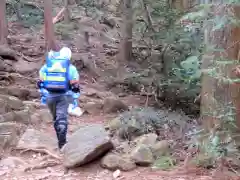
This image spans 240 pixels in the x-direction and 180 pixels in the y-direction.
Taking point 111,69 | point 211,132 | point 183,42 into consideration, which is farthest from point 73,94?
point 111,69

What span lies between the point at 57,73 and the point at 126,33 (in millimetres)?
8534

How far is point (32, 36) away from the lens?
59.0 ft

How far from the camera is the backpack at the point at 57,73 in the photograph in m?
6.73

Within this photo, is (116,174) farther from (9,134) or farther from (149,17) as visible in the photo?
(149,17)

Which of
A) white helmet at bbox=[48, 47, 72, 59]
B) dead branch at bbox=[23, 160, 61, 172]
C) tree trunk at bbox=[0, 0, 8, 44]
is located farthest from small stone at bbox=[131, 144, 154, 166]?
tree trunk at bbox=[0, 0, 8, 44]

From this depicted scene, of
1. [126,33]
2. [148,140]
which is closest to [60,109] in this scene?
[148,140]

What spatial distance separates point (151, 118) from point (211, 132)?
3.65 metres

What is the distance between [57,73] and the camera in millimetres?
6734

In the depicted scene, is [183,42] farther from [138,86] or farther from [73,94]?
[73,94]

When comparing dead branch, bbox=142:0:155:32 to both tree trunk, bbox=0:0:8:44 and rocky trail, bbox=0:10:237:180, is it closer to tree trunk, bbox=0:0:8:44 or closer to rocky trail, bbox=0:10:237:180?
rocky trail, bbox=0:10:237:180

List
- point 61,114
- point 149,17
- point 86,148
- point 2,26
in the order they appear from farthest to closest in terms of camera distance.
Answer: point 2,26
point 149,17
point 61,114
point 86,148

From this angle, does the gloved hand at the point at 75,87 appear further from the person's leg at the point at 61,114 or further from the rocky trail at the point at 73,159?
the rocky trail at the point at 73,159

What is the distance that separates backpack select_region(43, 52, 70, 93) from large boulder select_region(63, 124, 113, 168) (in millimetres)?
868

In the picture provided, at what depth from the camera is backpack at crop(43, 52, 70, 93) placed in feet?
22.1
